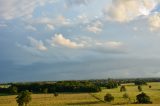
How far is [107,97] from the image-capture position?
141250 mm

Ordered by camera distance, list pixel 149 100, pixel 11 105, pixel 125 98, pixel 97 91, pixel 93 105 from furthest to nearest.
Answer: pixel 97 91 < pixel 125 98 < pixel 149 100 < pixel 11 105 < pixel 93 105

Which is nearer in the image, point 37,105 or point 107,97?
point 37,105

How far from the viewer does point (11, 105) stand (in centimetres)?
13125

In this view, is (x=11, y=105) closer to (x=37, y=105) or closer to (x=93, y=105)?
(x=37, y=105)

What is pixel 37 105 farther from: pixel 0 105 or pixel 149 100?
pixel 149 100

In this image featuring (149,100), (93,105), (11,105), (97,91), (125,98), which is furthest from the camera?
(97,91)

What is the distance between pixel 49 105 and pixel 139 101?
37.4m

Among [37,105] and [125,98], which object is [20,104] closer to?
[37,105]

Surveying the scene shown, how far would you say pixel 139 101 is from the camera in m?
141

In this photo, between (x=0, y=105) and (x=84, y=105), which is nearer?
(x=84, y=105)

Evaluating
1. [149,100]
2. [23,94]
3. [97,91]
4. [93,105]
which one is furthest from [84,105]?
[97,91]

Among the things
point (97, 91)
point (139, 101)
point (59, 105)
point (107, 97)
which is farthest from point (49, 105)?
point (97, 91)

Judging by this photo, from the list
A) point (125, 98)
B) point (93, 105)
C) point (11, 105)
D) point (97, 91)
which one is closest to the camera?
point (93, 105)

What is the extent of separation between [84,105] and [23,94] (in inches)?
871
